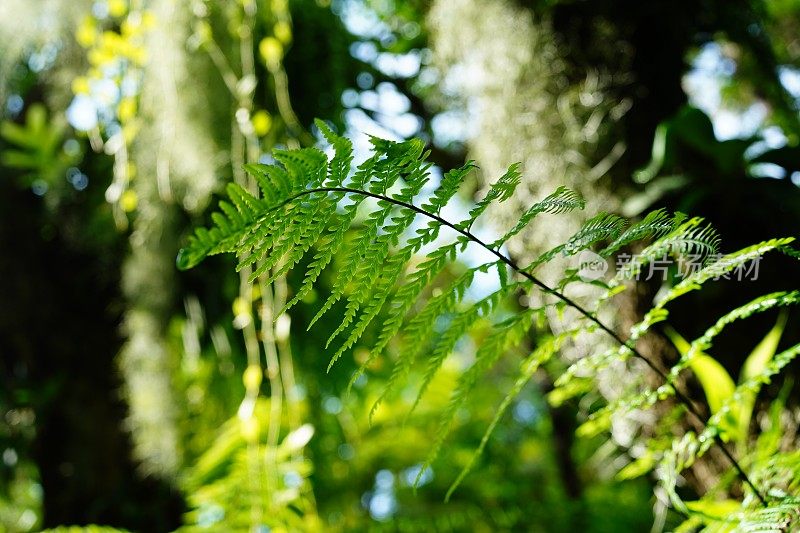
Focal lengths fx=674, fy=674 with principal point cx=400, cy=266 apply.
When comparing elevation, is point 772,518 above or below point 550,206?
below

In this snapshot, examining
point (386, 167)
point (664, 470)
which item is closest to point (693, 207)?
point (664, 470)

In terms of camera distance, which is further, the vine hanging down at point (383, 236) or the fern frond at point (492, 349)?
the fern frond at point (492, 349)

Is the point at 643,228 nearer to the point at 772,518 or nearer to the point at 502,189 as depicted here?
the point at 502,189

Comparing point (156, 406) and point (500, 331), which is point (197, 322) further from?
point (500, 331)

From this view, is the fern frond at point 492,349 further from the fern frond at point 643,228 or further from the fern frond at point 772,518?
the fern frond at point 772,518

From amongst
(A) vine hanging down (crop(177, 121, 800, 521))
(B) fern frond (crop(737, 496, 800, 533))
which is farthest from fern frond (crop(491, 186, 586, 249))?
(B) fern frond (crop(737, 496, 800, 533))

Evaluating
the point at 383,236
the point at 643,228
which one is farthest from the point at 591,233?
the point at 383,236

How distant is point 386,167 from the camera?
535 millimetres

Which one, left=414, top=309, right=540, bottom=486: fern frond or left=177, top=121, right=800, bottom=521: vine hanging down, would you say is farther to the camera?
left=414, top=309, right=540, bottom=486: fern frond

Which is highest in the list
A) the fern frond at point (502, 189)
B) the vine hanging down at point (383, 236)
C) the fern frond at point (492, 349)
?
the fern frond at point (502, 189)

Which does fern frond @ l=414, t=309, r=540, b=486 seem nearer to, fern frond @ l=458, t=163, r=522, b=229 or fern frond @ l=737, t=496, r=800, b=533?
fern frond @ l=458, t=163, r=522, b=229

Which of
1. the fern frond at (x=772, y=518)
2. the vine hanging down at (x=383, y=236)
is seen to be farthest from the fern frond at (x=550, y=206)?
the fern frond at (x=772, y=518)

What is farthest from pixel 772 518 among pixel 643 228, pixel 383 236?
pixel 383 236

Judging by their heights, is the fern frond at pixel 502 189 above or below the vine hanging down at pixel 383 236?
above
